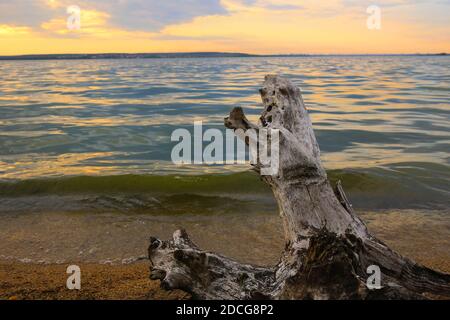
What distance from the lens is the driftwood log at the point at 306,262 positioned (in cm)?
286

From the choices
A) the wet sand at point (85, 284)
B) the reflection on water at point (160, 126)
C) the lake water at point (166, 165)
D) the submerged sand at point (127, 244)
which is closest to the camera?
the wet sand at point (85, 284)

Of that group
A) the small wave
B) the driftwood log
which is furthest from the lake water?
the driftwood log

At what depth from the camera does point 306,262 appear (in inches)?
115

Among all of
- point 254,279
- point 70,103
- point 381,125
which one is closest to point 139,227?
point 254,279

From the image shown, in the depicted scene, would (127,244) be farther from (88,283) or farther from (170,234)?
(88,283)

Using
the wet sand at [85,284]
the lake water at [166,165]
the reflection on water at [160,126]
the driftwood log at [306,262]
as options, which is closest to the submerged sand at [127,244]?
the wet sand at [85,284]

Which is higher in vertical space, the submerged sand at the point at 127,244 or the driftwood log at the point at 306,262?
the driftwood log at the point at 306,262

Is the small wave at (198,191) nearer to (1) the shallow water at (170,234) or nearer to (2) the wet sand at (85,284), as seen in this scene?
(1) the shallow water at (170,234)

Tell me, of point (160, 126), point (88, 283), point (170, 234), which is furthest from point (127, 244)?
point (160, 126)

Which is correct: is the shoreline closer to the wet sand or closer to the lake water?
the wet sand

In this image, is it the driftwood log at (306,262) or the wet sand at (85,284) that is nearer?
the driftwood log at (306,262)

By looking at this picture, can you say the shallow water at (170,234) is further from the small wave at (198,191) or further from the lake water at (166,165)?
the small wave at (198,191)

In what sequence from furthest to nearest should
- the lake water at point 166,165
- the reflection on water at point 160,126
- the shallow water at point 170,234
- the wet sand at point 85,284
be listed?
1. the reflection on water at point 160,126
2. the lake water at point 166,165
3. the shallow water at point 170,234
4. the wet sand at point 85,284

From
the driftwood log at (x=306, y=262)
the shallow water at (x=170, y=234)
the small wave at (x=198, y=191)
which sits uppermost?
the driftwood log at (x=306, y=262)
